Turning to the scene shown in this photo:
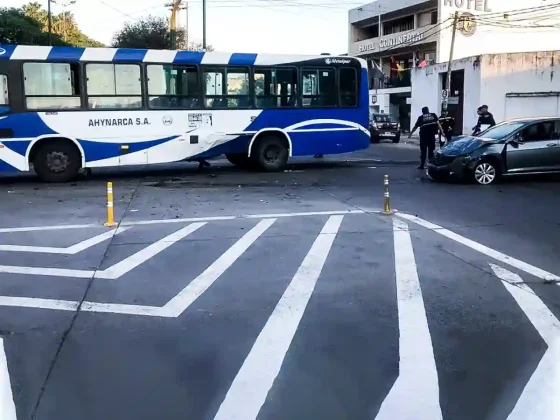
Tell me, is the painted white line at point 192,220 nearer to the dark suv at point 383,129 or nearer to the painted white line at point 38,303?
the painted white line at point 38,303

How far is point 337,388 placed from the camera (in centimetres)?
400

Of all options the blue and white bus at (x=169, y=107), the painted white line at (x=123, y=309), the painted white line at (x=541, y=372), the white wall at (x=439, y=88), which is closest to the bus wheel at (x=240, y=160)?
the blue and white bus at (x=169, y=107)

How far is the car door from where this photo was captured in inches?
549

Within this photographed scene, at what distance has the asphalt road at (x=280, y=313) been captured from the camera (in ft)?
12.7

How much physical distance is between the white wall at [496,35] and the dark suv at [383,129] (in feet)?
48.1

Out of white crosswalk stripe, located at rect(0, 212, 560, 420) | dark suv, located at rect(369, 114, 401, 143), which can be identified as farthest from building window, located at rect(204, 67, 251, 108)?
dark suv, located at rect(369, 114, 401, 143)

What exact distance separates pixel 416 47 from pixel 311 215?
42046mm

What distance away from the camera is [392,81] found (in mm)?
49562

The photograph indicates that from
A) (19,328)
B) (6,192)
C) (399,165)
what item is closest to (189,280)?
(19,328)

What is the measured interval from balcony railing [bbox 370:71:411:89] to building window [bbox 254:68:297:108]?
31.3m

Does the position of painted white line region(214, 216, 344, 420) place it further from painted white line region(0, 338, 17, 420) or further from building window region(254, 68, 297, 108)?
building window region(254, 68, 297, 108)

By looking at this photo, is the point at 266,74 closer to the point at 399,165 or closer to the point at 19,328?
the point at 399,165

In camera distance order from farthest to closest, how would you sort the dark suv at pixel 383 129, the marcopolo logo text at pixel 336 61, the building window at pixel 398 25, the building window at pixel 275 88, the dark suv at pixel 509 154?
the building window at pixel 398 25, the dark suv at pixel 383 129, the marcopolo logo text at pixel 336 61, the building window at pixel 275 88, the dark suv at pixel 509 154

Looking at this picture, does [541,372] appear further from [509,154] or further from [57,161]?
[57,161]
